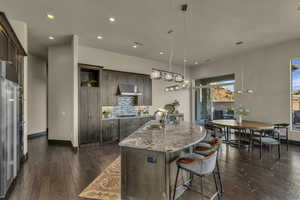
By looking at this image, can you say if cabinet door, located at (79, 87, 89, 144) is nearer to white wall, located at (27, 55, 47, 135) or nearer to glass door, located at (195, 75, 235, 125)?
white wall, located at (27, 55, 47, 135)

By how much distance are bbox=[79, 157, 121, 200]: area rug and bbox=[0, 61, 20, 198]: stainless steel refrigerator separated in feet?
3.78

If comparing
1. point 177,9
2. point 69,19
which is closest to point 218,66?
point 177,9

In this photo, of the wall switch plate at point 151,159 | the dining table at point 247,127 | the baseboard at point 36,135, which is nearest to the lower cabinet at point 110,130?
the baseboard at point 36,135

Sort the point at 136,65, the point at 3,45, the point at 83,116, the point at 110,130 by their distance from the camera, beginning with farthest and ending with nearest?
the point at 136,65 → the point at 110,130 → the point at 83,116 → the point at 3,45

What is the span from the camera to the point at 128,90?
615 centimetres

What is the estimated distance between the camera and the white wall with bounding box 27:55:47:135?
256 inches

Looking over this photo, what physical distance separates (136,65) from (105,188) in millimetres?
5579

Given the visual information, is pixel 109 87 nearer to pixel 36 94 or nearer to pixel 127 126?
pixel 127 126

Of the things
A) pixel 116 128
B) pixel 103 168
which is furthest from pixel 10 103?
pixel 116 128

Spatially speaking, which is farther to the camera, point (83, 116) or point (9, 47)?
point (83, 116)

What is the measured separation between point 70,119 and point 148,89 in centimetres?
341

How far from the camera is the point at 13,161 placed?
2.61 metres

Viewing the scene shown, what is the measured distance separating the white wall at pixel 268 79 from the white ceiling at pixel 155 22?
59 centimetres

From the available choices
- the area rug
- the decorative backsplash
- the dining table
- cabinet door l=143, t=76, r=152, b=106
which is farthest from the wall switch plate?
cabinet door l=143, t=76, r=152, b=106
